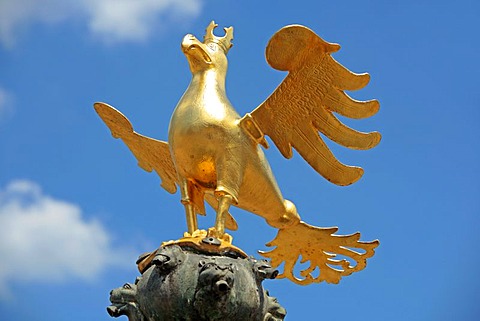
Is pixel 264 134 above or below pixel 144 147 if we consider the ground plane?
below

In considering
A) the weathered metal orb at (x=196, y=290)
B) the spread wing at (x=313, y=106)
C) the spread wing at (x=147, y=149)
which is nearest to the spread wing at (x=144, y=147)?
the spread wing at (x=147, y=149)

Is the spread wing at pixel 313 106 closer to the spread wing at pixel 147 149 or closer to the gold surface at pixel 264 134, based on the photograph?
the gold surface at pixel 264 134

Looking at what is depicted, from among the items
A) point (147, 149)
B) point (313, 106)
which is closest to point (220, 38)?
point (313, 106)

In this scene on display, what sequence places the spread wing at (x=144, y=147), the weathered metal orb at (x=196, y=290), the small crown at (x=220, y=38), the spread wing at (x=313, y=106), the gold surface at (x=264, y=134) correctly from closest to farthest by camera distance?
the weathered metal orb at (x=196, y=290) → the gold surface at (x=264, y=134) → the spread wing at (x=313, y=106) → the small crown at (x=220, y=38) → the spread wing at (x=144, y=147)

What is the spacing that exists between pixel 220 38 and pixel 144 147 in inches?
39.5

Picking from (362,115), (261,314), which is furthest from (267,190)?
(261,314)

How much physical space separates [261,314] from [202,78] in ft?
5.73

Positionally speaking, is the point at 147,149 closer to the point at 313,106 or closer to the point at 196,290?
the point at 313,106

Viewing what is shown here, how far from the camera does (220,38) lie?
197 inches

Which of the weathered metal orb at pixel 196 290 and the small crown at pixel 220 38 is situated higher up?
the small crown at pixel 220 38

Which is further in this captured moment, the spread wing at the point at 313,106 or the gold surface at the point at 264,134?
the spread wing at the point at 313,106

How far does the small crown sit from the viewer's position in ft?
16.3

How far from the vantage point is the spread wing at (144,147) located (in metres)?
5.16

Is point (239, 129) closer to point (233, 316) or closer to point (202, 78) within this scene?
point (202, 78)
